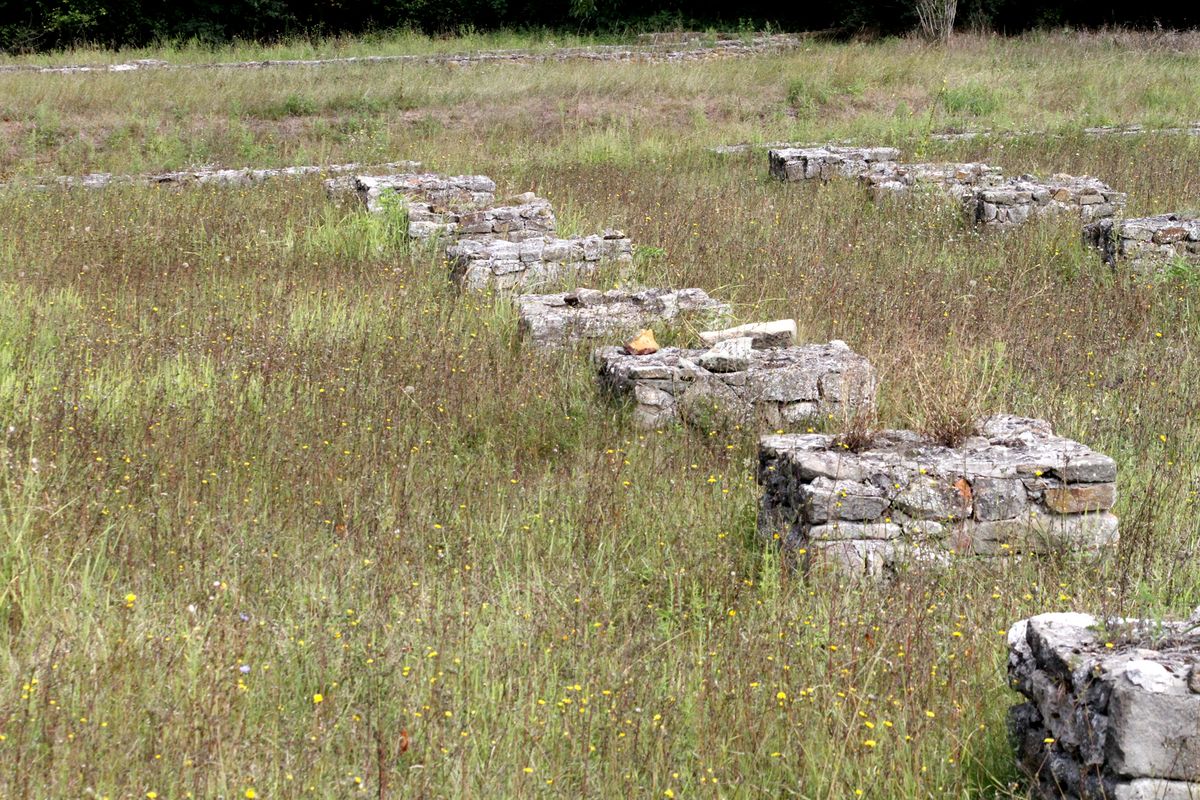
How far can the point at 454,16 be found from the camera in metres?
32.0

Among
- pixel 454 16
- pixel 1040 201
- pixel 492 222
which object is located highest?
pixel 454 16

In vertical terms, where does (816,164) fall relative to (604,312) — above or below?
above

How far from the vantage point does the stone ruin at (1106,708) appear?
2842mm

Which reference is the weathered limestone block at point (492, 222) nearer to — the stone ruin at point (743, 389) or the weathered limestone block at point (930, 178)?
the weathered limestone block at point (930, 178)

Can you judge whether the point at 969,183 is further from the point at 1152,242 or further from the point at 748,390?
the point at 748,390

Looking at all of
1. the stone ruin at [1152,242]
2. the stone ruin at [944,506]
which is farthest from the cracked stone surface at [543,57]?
the stone ruin at [944,506]

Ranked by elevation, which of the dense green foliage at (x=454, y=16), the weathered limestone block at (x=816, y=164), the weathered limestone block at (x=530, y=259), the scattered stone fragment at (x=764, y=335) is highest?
the dense green foliage at (x=454, y=16)

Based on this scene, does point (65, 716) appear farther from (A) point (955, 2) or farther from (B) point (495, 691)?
(A) point (955, 2)

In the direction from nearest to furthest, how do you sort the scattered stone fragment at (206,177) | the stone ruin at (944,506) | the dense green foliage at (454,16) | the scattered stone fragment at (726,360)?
the stone ruin at (944,506) < the scattered stone fragment at (726,360) < the scattered stone fragment at (206,177) < the dense green foliage at (454,16)

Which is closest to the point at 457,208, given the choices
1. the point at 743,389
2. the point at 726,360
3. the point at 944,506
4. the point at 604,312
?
the point at 604,312

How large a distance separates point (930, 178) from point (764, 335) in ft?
23.2

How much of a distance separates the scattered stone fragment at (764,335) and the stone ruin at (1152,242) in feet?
13.4

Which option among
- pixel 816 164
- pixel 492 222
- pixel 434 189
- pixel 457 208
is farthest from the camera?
pixel 816 164

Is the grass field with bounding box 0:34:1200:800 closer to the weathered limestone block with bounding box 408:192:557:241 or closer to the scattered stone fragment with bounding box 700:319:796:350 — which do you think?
the weathered limestone block with bounding box 408:192:557:241
